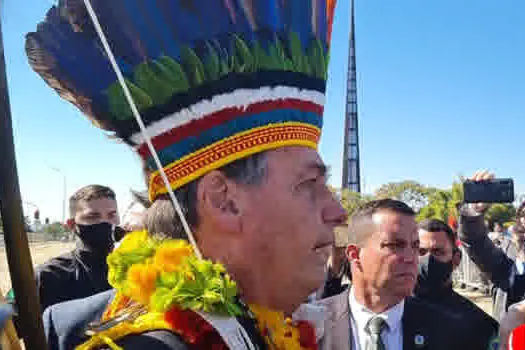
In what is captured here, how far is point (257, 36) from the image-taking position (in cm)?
131

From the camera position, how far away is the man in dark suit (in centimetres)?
281

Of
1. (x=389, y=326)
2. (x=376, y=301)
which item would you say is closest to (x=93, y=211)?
(x=376, y=301)

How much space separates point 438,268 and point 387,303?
1275 millimetres

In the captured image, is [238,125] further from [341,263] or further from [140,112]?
[341,263]

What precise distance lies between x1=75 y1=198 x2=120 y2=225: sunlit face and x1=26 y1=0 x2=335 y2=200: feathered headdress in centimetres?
274

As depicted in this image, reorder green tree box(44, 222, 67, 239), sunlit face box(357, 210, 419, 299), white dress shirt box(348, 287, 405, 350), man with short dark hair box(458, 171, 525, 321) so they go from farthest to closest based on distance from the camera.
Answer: man with short dark hair box(458, 171, 525, 321), sunlit face box(357, 210, 419, 299), white dress shirt box(348, 287, 405, 350), green tree box(44, 222, 67, 239)

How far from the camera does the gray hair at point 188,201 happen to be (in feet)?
4.18

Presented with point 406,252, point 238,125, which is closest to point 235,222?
point 238,125

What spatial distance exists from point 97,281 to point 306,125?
2.86 meters

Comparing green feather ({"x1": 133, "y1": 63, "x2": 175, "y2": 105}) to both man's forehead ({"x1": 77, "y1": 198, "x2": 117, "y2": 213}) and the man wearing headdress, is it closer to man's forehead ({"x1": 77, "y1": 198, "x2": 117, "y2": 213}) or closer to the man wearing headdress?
the man wearing headdress

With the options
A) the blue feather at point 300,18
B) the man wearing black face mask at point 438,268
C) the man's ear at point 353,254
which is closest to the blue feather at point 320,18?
the blue feather at point 300,18

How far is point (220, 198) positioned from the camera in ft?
4.21

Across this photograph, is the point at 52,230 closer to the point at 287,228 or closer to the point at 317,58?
the point at 287,228

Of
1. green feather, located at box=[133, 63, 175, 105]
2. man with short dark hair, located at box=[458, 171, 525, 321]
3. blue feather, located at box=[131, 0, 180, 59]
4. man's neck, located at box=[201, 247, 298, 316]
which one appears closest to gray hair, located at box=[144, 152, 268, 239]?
man's neck, located at box=[201, 247, 298, 316]
